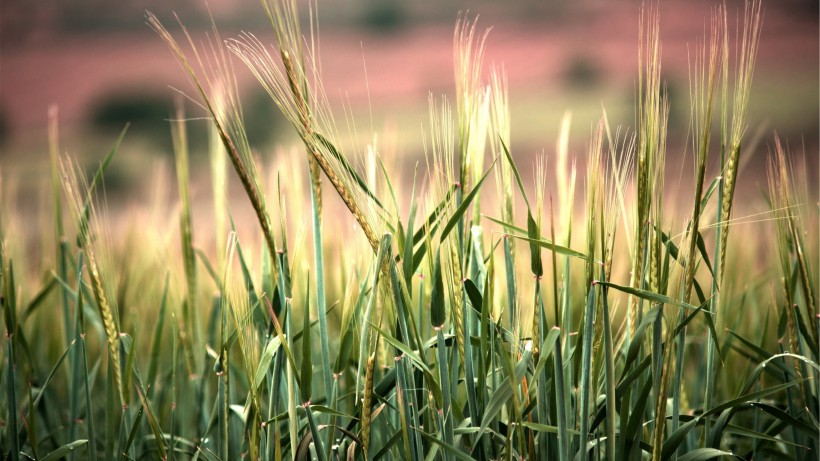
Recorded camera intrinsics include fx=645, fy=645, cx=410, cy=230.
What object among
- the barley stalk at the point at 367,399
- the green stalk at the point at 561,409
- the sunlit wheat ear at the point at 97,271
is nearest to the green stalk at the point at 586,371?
the green stalk at the point at 561,409

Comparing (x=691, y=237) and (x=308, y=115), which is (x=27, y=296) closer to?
(x=308, y=115)

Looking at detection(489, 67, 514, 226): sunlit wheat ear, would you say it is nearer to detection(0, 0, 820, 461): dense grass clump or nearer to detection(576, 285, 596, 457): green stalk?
detection(0, 0, 820, 461): dense grass clump

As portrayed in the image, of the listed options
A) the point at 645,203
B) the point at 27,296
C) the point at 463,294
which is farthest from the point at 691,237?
the point at 27,296

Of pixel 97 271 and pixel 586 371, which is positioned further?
pixel 97 271

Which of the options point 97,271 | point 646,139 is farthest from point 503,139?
point 97,271

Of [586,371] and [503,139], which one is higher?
[503,139]

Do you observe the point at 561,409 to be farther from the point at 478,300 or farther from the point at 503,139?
the point at 503,139

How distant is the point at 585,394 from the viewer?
38 centimetres

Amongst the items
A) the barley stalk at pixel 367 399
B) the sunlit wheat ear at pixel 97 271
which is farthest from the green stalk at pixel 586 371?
the sunlit wheat ear at pixel 97 271

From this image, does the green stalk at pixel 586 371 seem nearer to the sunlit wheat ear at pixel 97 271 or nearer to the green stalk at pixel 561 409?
the green stalk at pixel 561 409

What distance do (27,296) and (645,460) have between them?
0.92m

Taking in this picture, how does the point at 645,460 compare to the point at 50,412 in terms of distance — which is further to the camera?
the point at 50,412

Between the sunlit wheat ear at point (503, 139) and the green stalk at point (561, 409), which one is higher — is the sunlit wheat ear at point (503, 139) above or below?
above

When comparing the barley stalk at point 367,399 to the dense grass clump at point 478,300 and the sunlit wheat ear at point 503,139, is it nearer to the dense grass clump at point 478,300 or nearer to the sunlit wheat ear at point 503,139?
the dense grass clump at point 478,300
